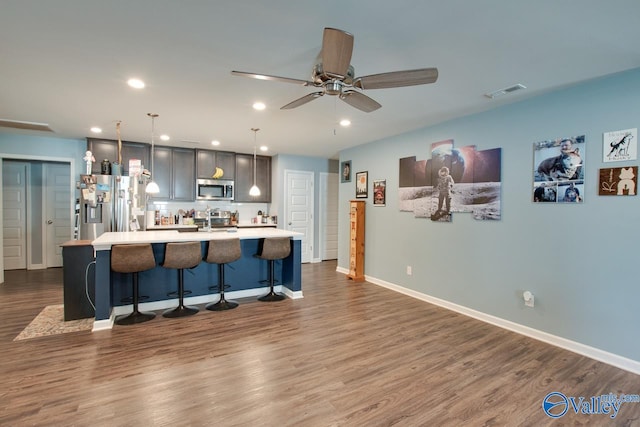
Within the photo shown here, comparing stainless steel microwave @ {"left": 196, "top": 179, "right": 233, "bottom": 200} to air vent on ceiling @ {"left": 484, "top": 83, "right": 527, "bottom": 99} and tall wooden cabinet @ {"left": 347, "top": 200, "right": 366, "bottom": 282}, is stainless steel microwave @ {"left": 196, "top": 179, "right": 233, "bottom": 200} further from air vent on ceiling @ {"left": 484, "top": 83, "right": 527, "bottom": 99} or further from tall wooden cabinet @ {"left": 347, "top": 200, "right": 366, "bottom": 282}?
air vent on ceiling @ {"left": 484, "top": 83, "right": 527, "bottom": 99}

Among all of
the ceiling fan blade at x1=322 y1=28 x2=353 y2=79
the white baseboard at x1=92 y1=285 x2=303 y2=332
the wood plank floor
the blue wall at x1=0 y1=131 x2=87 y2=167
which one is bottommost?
the wood plank floor

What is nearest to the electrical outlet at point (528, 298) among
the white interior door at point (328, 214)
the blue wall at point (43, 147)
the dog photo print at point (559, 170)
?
the dog photo print at point (559, 170)

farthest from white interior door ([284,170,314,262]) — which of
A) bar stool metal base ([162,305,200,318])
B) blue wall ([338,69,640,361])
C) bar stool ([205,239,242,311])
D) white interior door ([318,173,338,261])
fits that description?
bar stool metal base ([162,305,200,318])

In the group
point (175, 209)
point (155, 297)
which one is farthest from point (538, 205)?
point (175, 209)

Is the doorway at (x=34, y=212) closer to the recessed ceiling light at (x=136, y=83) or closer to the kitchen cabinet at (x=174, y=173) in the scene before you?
the kitchen cabinet at (x=174, y=173)

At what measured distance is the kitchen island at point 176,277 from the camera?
3.39 metres

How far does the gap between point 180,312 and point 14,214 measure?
4960mm

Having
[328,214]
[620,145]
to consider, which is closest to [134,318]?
[328,214]

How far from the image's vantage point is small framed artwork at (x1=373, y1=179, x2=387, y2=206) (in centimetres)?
532

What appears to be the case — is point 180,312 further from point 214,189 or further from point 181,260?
point 214,189

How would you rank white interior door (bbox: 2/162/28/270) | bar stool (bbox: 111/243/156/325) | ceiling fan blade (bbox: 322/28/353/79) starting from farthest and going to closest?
white interior door (bbox: 2/162/28/270) → bar stool (bbox: 111/243/156/325) → ceiling fan blade (bbox: 322/28/353/79)

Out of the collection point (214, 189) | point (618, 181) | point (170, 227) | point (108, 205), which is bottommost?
point (170, 227)

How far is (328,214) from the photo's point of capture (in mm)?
→ 7535

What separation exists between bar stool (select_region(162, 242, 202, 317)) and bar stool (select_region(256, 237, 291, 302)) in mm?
889
